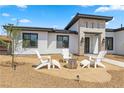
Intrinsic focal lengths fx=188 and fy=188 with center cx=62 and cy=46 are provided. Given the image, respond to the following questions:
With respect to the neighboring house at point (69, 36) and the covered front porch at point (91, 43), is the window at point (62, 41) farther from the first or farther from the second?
the covered front porch at point (91, 43)

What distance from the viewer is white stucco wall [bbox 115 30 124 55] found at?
20681mm

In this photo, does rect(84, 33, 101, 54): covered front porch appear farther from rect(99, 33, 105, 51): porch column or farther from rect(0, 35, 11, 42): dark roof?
rect(0, 35, 11, 42): dark roof

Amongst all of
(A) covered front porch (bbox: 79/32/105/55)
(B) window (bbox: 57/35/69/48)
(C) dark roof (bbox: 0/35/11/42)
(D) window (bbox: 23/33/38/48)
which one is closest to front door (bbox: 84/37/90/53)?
(A) covered front porch (bbox: 79/32/105/55)

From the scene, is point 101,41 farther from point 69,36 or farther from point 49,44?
point 49,44

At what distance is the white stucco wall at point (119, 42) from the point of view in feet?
67.9

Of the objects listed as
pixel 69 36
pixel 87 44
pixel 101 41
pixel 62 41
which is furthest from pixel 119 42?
pixel 62 41

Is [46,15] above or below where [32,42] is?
above

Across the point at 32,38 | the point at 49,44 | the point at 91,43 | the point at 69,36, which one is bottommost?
the point at 49,44

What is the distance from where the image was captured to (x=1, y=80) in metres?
7.48

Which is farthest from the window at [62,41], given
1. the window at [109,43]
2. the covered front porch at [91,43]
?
the window at [109,43]

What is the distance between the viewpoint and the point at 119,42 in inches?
835

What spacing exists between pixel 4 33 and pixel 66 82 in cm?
577
